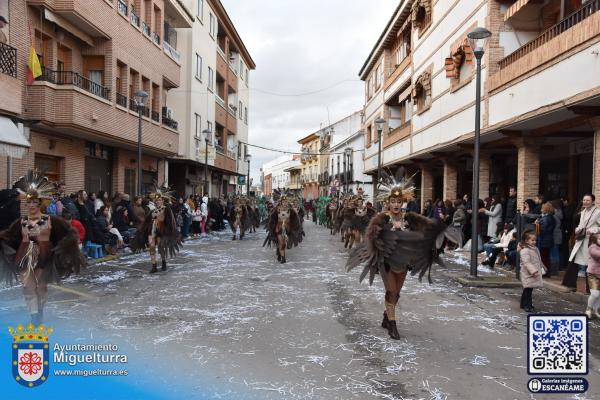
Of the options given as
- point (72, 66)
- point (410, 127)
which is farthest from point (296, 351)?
point (410, 127)

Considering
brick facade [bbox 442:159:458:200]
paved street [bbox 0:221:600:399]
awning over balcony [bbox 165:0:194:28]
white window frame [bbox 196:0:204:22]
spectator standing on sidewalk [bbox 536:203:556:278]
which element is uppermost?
white window frame [bbox 196:0:204:22]

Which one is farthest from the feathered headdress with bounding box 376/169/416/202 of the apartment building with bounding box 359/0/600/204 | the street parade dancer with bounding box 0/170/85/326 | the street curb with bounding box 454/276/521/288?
the apartment building with bounding box 359/0/600/204

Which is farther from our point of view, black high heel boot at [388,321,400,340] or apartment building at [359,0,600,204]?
apartment building at [359,0,600,204]

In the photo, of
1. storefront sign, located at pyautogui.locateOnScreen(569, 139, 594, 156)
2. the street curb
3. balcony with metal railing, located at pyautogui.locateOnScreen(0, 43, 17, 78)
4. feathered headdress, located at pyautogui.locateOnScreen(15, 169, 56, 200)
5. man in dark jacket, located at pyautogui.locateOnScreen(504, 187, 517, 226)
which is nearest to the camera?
feathered headdress, located at pyautogui.locateOnScreen(15, 169, 56, 200)

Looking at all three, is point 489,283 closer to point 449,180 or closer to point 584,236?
point 584,236

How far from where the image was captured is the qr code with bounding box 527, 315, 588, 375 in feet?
12.8

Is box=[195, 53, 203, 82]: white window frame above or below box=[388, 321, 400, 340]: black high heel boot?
above

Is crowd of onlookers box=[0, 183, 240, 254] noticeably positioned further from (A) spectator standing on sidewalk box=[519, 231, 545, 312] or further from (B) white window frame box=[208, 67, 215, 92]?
(B) white window frame box=[208, 67, 215, 92]

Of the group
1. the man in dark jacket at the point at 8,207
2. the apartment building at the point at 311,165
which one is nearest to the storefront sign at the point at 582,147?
the man in dark jacket at the point at 8,207

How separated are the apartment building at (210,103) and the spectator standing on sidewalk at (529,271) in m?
18.6

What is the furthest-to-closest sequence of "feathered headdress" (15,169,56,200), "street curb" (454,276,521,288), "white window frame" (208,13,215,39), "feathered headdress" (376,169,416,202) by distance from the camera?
"white window frame" (208,13,215,39), "street curb" (454,276,521,288), "feathered headdress" (376,169,416,202), "feathered headdress" (15,169,56,200)

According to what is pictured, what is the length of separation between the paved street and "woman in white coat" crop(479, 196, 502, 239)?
4408 mm

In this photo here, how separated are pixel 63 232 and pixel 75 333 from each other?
1.37 metres

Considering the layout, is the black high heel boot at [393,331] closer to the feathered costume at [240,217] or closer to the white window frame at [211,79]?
the feathered costume at [240,217]
